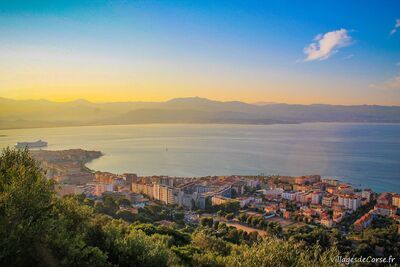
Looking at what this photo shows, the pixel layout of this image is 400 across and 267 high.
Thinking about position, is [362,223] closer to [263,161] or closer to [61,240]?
[61,240]

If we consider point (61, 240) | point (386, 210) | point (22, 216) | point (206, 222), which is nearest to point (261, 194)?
point (386, 210)

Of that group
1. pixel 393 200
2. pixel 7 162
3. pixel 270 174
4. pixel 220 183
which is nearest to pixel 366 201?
pixel 393 200

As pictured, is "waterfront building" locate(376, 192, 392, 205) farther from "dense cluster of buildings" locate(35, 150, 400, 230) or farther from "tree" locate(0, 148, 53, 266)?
"tree" locate(0, 148, 53, 266)

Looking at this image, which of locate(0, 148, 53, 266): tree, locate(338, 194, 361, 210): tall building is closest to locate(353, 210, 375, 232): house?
locate(338, 194, 361, 210): tall building

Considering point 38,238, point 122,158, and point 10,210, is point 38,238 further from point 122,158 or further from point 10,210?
point 122,158

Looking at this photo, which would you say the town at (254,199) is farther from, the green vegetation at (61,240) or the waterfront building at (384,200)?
the green vegetation at (61,240)

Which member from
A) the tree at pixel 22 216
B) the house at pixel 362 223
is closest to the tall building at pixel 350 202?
the house at pixel 362 223
